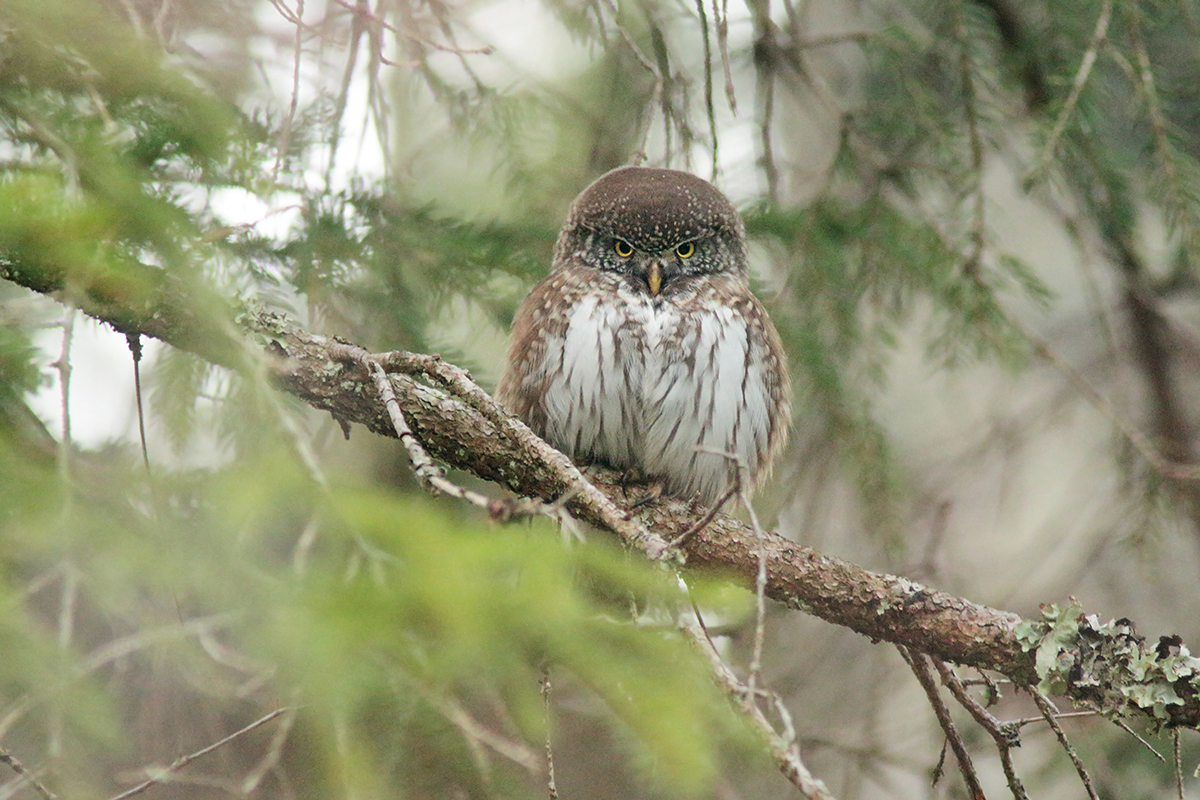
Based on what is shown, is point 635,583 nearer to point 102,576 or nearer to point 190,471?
point 102,576

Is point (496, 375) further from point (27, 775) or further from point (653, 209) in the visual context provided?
point (27, 775)

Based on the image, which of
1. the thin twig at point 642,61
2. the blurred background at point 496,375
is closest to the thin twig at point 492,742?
the blurred background at point 496,375

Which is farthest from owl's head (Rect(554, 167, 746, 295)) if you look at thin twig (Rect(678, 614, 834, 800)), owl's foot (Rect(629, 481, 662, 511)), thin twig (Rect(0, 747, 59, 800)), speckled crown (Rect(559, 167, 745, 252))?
thin twig (Rect(0, 747, 59, 800))

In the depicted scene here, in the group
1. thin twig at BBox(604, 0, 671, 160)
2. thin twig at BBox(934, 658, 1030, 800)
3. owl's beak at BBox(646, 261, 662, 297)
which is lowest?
thin twig at BBox(934, 658, 1030, 800)

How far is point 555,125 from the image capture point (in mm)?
3512

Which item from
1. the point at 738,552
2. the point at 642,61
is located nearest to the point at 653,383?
the point at 738,552

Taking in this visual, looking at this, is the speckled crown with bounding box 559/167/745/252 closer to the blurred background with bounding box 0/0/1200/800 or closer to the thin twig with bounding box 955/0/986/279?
the blurred background with bounding box 0/0/1200/800

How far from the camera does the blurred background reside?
4.45 feet

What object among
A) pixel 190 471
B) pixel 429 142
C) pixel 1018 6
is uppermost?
pixel 1018 6

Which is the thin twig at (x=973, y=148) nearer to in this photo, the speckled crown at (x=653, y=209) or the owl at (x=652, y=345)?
the owl at (x=652, y=345)

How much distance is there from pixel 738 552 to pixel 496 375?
58.6 inches

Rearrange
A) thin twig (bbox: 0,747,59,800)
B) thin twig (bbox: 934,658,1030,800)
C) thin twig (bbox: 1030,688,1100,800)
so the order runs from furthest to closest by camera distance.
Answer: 1. thin twig (bbox: 934,658,1030,800)
2. thin twig (bbox: 1030,688,1100,800)
3. thin twig (bbox: 0,747,59,800)

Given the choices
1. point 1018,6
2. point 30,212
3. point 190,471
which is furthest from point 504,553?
point 1018,6

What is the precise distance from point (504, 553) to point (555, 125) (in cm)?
251
